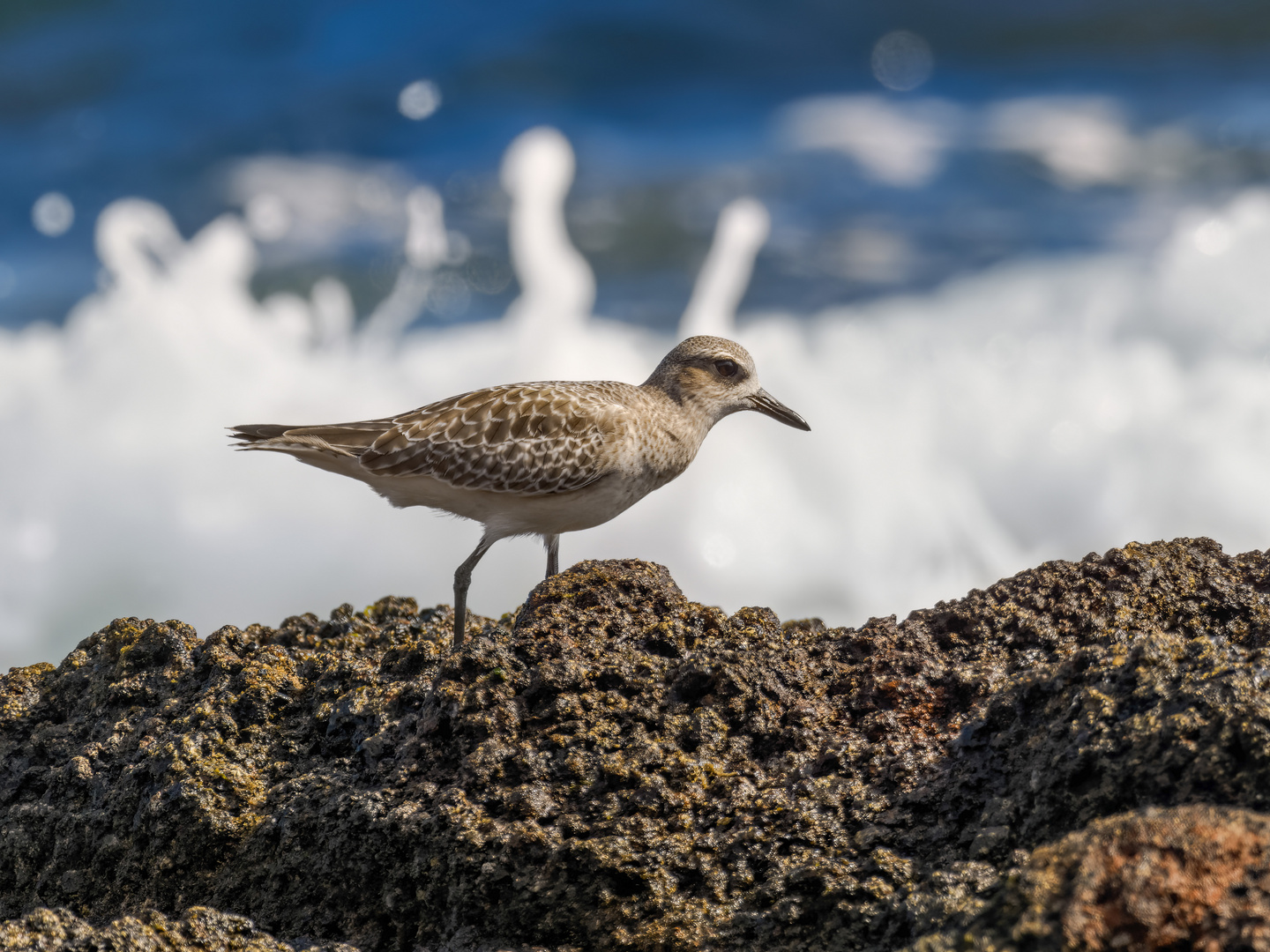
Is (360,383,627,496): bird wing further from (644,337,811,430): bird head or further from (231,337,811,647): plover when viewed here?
(644,337,811,430): bird head

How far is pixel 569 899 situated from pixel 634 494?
14.3 feet

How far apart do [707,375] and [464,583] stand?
2678mm

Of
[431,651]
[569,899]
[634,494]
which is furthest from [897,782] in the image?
[634,494]

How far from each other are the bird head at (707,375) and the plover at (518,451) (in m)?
0.19

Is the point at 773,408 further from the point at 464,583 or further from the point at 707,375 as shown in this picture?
the point at 464,583

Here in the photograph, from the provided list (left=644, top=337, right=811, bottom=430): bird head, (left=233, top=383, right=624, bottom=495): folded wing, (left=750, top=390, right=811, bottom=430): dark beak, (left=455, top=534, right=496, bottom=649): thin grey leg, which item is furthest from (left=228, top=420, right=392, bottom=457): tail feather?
(left=750, top=390, right=811, bottom=430): dark beak

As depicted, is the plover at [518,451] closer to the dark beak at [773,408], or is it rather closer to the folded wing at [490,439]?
the folded wing at [490,439]

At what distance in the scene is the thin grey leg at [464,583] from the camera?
6688 mm

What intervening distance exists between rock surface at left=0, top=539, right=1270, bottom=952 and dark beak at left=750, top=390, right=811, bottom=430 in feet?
12.6

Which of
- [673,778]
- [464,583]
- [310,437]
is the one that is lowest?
[673,778]

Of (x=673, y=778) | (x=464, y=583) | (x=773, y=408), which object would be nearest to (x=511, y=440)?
(x=464, y=583)

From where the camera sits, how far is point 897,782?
3.80 meters

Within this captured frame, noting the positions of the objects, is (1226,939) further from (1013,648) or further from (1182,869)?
(1013,648)

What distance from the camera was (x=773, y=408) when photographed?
888cm
